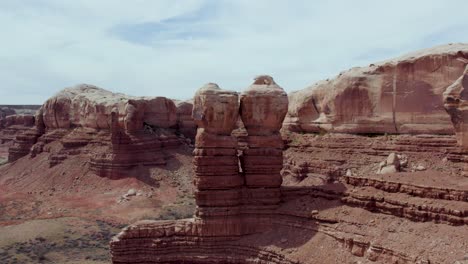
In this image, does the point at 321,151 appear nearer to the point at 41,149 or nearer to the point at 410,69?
the point at 410,69

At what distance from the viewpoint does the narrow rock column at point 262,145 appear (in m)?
19.5

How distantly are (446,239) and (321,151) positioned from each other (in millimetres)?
26635

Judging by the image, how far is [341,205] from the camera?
58.1 ft

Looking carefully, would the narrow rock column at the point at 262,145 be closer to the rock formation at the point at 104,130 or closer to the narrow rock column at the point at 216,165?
the narrow rock column at the point at 216,165

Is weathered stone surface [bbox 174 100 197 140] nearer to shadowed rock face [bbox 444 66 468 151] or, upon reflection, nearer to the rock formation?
the rock formation

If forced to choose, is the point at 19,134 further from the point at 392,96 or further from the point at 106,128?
the point at 392,96

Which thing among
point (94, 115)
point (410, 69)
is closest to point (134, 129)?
point (94, 115)

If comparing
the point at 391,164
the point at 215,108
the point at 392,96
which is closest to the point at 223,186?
the point at 215,108

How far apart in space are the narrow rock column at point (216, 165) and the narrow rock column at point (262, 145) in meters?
0.52

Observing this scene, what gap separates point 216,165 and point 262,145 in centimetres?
216

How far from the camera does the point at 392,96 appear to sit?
3603cm

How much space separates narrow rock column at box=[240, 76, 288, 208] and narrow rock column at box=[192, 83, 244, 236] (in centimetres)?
52

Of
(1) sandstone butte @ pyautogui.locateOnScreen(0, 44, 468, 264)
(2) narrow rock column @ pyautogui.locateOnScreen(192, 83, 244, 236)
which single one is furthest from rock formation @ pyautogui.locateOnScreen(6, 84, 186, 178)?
(2) narrow rock column @ pyautogui.locateOnScreen(192, 83, 244, 236)

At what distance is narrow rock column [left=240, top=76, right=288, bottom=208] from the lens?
19484 millimetres
